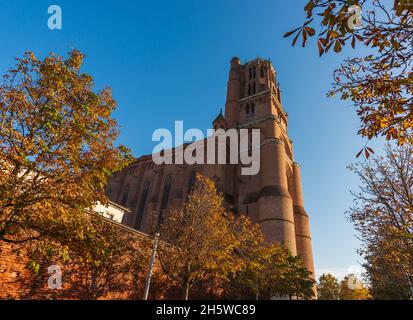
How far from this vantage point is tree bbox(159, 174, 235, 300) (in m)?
12.1

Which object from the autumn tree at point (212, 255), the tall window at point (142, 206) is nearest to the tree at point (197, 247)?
the autumn tree at point (212, 255)

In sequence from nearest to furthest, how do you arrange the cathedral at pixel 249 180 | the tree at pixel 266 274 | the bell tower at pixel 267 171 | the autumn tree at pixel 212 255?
the autumn tree at pixel 212 255, the tree at pixel 266 274, the bell tower at pixel 267 171, the cathedral at pixel 249 180

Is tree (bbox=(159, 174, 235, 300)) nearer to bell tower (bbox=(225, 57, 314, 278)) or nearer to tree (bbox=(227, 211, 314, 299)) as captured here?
tree (bbox=(227, 211, 314, 299))

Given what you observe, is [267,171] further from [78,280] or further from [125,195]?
[125,195]

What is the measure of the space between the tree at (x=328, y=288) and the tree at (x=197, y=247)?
130 feet

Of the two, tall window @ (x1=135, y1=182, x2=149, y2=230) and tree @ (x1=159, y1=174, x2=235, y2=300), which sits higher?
tall window @ (x1=135, y1=182, x2=149, y2=230)

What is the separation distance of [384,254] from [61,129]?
536 inches

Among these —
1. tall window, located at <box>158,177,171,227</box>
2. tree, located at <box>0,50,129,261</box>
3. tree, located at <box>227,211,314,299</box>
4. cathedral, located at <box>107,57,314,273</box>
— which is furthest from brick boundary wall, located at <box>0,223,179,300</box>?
tall window, located at <box>158,177,171,227</box>

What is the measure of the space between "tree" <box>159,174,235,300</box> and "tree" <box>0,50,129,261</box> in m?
5.80

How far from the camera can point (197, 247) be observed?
12.5m

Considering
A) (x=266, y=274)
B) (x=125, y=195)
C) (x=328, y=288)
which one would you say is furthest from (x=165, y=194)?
(x=328, y=288)

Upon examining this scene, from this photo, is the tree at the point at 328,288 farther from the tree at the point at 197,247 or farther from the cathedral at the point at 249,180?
the tree at the point at 197,247

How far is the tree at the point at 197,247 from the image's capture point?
12141 millimetres
